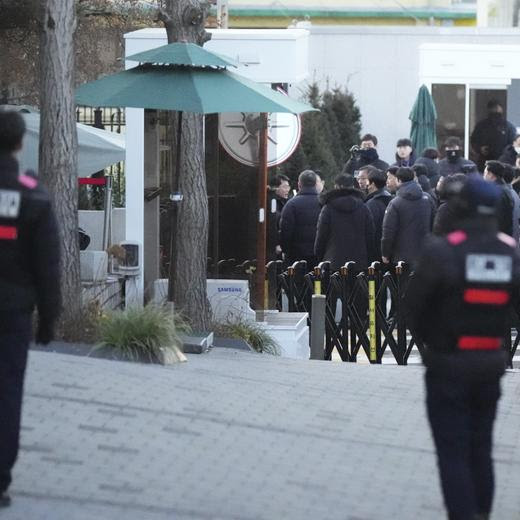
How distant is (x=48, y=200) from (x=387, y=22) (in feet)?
113

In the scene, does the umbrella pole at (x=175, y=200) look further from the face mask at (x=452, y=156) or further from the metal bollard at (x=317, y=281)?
the face mask at (x=452, y=156)

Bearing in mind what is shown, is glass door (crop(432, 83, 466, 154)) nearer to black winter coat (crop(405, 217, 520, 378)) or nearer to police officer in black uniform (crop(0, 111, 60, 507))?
police officer in black uniform (crop(0, 111, 60, 507))

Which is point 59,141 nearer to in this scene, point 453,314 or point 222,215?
point 222,215

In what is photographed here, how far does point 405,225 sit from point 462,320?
31.4 feet

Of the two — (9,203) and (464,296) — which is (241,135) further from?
(464,296)

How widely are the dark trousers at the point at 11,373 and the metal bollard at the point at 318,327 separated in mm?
7303

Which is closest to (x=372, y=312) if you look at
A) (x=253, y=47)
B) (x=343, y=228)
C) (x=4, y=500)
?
(x=343, y=228)

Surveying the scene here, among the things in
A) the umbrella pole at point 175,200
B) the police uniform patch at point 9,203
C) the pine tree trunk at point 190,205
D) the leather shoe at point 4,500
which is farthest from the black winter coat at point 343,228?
the police uniform patch at point 9,203

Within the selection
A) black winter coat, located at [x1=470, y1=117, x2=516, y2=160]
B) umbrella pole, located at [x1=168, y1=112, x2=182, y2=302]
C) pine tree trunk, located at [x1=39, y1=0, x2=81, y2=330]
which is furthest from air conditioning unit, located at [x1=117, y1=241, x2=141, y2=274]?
black winter coat, located at [x1=470, y1=117, x2=516, y2=160]

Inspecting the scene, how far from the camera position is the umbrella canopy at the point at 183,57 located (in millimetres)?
12594

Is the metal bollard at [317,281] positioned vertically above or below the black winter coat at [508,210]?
below

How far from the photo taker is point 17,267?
7.07 metres

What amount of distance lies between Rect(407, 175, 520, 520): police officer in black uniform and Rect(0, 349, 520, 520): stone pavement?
1.14 metres

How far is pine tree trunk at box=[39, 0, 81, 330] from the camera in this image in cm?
1256
